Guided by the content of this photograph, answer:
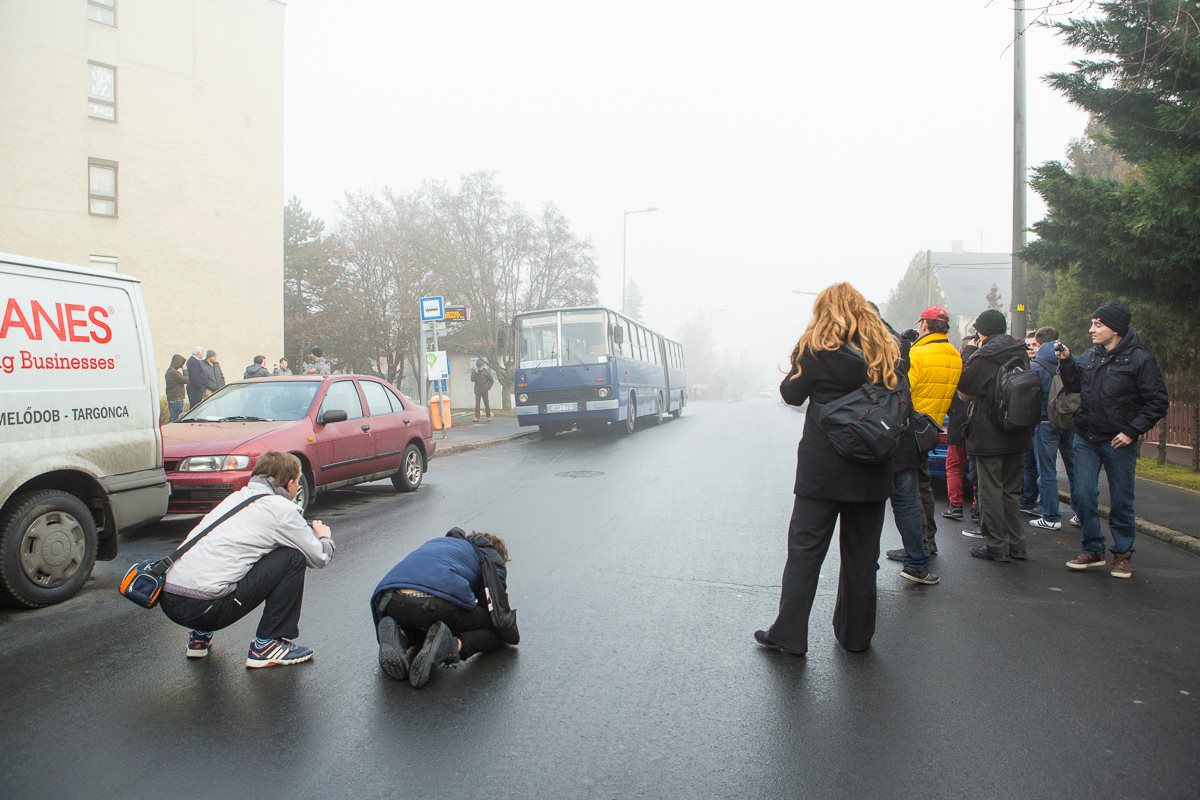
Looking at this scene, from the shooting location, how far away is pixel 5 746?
334 cm

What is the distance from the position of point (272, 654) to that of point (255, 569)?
43 cm

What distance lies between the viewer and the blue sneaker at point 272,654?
13.8 feet

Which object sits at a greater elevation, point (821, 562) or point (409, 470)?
point (821, 562)

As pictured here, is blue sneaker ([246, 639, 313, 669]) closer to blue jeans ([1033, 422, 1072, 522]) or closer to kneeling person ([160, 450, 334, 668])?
kneeling person ([160, 450, 334, 668])

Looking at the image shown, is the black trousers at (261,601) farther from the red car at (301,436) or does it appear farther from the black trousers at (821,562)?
the red car at (301,436)

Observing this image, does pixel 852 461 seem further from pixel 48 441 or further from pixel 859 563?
pixel 48 441

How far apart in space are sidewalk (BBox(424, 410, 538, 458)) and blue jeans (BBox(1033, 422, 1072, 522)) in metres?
9.11

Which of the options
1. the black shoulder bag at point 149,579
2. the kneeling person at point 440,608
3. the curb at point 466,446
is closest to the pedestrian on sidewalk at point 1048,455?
the kneeling person at point 440,608

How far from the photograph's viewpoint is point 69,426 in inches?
221

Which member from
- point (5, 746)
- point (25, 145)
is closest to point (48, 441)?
point (5, 746)

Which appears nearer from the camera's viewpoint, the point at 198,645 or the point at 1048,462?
the point at 198,645

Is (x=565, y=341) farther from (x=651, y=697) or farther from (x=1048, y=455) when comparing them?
(x=651, y=697)

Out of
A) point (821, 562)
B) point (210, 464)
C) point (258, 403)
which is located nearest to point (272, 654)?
point (821, 562)

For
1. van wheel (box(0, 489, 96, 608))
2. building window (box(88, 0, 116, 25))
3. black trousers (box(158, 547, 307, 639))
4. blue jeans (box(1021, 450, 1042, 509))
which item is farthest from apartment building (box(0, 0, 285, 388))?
blue jeans (box(1021, 450, 1042, 509))
